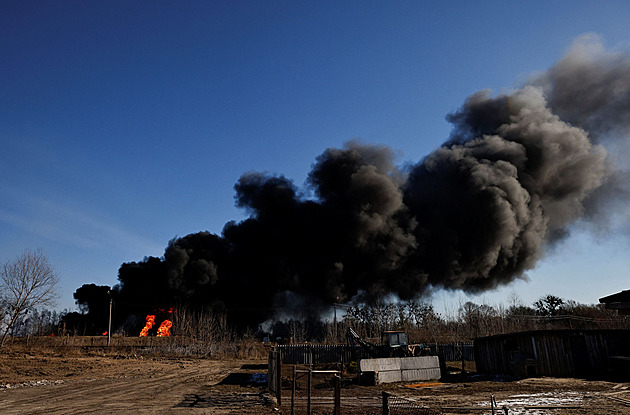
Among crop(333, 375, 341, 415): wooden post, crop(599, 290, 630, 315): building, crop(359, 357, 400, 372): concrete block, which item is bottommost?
crop(359, 357, 400, 372): concrete block

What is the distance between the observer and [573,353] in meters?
26.1

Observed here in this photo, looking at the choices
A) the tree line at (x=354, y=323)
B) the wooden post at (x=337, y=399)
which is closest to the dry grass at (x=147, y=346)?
the tree line at (x=354, y=323)

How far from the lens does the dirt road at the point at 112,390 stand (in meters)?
14.2

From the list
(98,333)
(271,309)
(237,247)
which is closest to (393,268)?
(271,309)

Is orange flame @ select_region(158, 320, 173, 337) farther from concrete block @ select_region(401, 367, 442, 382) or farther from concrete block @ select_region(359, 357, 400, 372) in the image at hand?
concrete block @ select_region(401, 367, 442, 382)

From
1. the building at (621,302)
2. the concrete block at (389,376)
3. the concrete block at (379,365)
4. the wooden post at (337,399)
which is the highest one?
the building at (621,302)

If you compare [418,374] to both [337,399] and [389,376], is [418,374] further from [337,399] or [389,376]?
[337,399]

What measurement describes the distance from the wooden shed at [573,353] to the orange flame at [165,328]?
142 feet

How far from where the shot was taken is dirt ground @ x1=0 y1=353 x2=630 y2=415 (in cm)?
1386

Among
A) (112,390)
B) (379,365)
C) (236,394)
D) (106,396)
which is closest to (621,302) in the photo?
(379,365)

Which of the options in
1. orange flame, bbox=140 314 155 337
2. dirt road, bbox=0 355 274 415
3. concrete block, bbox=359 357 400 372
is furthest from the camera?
orange flame, bbox=140 314 155 337

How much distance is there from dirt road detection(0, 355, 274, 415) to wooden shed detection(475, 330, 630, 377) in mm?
17659

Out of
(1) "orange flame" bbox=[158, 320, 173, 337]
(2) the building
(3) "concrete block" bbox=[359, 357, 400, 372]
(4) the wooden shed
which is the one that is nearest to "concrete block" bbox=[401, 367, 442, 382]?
(3) "concrete block" bbox=[359, 357, 400, 372]

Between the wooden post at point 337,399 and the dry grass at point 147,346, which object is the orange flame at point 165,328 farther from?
the wooden post at point 337,399
